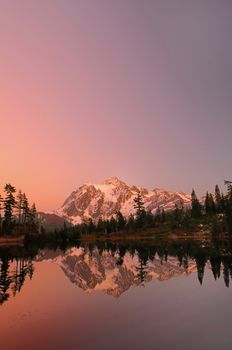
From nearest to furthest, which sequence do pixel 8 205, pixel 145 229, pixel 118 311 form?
pixel 118 311 < pixel 8 205 < pixel 145 229

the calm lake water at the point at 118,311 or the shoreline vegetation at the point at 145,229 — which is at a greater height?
the shoreline vegetation at the point at 145,229

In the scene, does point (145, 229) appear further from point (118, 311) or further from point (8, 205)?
point (118, 311)

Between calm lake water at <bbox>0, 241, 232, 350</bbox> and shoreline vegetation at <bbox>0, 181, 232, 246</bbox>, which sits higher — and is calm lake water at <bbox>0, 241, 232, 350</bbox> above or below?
below

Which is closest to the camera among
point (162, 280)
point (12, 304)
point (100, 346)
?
point (100, 346)

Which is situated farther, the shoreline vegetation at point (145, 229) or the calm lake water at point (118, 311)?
the shoreline vegetation at point (145, 229)


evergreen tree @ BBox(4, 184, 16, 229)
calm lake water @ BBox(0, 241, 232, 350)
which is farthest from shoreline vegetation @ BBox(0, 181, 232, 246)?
calm lake water @ BBox(0, 241, 232, 350)

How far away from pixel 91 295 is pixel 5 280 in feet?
47.6

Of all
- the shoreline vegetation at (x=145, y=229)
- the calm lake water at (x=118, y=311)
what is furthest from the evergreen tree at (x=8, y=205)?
the calm lake water at (x=118, y=311)

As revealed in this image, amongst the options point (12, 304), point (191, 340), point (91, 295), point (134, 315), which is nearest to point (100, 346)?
point (191, 340)

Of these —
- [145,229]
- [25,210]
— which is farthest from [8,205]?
[145,229]

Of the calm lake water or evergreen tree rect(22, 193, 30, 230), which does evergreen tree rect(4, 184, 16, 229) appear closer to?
evergreen tree rect(22, 193, 30, 230)

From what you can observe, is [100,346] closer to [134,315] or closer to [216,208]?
[134,315]

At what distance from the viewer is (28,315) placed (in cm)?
2655

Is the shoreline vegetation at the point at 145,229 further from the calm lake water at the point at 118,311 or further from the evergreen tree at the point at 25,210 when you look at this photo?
the calm lake water at the point at 118,311
